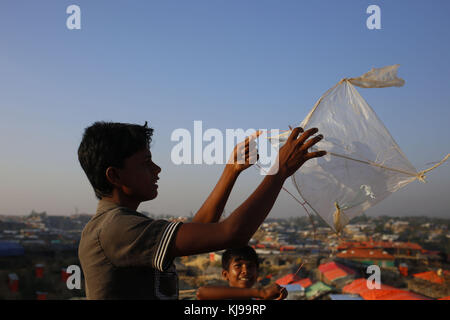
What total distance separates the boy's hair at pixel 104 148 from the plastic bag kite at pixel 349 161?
113 centimetres

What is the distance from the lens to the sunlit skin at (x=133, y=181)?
162 centimetres

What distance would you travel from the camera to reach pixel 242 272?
3096 millimetres

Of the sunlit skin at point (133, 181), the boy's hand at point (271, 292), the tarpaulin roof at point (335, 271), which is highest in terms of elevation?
the sunlit skin at point (133, 181)

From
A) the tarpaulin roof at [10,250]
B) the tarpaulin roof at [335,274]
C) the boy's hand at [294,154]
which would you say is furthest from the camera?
the tarpaulin roof at [10,250]

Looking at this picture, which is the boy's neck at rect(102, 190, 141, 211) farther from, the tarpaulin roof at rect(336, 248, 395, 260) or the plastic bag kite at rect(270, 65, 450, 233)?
the tarpaulin roof at rect(336, 248, 395, 260)

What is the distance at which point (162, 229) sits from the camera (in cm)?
134

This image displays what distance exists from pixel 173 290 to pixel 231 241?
43 centimetres

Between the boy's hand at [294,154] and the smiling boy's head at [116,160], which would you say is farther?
the smiling boy's head at [116,160]

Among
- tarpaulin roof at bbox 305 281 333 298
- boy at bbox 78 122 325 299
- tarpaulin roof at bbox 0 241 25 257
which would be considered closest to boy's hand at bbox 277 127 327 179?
boy at bbox 78 122 325 299

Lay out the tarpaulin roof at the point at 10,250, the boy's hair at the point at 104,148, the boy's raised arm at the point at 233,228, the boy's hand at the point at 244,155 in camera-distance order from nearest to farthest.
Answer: the boy's raised arm at the point at 233,228 → the boy's hair at the point at 104,148 → the boy's hand at the point at 244,155 → the tarpaulin roof at the point at 10,250

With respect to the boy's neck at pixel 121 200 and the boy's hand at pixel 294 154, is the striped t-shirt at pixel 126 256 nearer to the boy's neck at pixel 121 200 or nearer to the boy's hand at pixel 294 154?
the boy's neck at pixel 121 200

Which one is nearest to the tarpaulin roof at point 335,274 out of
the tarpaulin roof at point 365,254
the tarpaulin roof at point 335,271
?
the tarpaulin roof at point 335,271

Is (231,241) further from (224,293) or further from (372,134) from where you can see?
(372,134)
